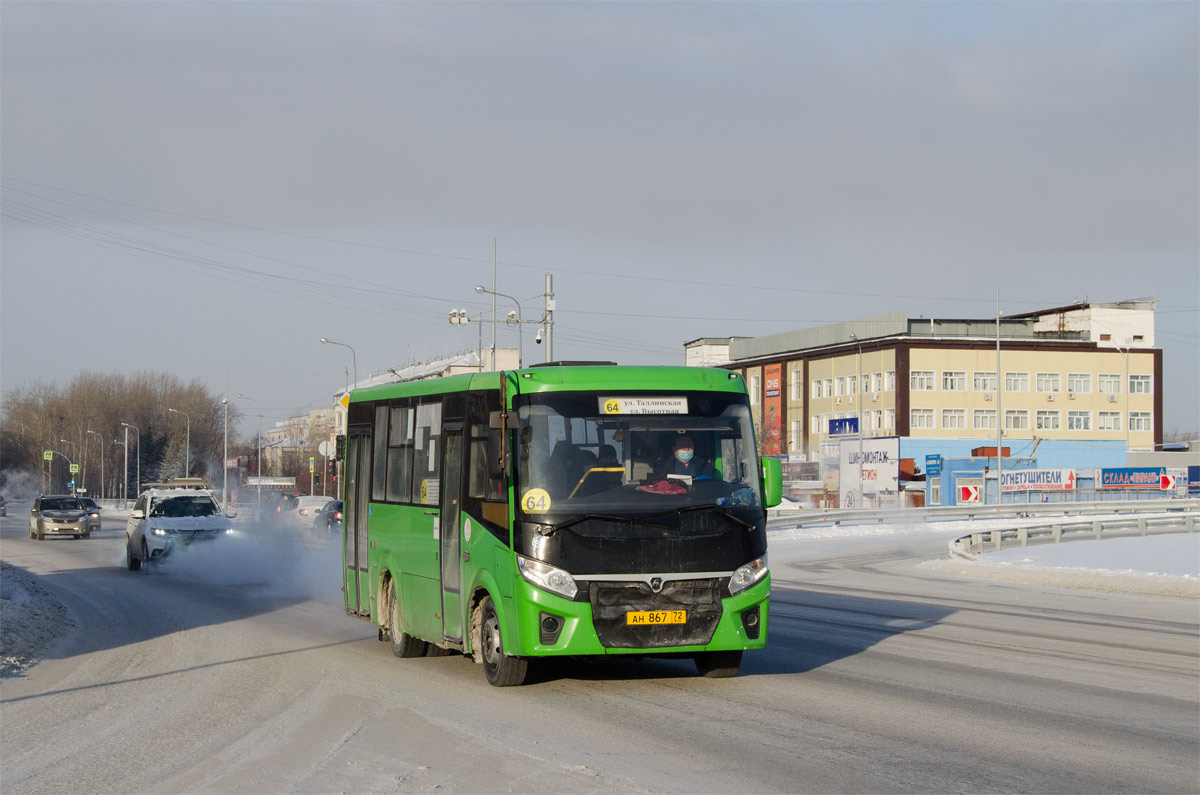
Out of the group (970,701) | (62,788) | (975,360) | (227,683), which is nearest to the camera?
(62,788)

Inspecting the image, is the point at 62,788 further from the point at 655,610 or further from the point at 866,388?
the point at 866,388

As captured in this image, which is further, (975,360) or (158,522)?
(975,360)

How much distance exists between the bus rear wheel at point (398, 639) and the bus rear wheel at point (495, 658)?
2379mm

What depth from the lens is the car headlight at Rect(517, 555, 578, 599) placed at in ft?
35.0

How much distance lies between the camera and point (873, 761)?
8.16m

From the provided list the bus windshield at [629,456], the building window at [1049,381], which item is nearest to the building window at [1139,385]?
the building window at [1049,381]

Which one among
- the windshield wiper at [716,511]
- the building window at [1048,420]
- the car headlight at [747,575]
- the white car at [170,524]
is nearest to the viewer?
the windshield wiper at [716,511]

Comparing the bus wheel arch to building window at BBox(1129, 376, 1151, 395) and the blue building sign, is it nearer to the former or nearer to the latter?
the blue building sign

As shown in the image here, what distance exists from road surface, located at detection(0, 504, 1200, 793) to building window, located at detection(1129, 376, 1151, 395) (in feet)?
304

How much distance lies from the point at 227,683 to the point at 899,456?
83.9 meters

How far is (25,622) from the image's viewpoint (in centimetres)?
1823

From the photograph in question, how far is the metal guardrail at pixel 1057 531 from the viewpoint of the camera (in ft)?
124

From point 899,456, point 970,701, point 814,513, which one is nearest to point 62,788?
point 970,701

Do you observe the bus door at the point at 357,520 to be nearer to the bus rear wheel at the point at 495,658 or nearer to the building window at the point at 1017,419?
the bus rear wheel at the point at 495,658
